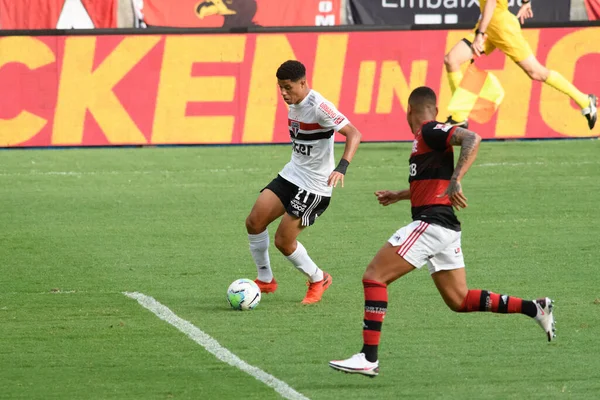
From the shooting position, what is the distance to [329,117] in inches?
370

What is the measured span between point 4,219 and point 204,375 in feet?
23.9

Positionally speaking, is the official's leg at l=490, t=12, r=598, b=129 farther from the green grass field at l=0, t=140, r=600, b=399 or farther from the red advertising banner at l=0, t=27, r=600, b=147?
the red advertising banner at l=0, t=27, r=600, b=147

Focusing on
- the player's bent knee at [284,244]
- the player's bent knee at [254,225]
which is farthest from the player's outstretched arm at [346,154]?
the player's bent knee at [254,225]

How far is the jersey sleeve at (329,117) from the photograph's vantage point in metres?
9.38

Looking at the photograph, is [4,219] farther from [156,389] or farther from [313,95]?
[156,389]

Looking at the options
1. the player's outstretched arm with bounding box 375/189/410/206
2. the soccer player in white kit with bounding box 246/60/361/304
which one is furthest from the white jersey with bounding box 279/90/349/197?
the player's outstretched arm with bounding box 375/189/410/206

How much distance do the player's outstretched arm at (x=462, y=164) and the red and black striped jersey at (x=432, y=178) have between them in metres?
0.22

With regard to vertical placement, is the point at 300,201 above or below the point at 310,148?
below

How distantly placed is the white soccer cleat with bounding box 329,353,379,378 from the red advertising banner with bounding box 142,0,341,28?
18.9m

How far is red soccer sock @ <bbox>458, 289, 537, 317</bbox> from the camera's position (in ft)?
24.5

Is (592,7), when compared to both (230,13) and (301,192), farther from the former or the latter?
(301,192)

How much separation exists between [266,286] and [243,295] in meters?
0.64

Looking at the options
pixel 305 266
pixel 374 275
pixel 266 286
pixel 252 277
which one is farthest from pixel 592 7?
pixel 374 275

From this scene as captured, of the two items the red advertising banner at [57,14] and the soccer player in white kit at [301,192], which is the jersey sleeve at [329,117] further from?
the red advertising banner at [57,14]
